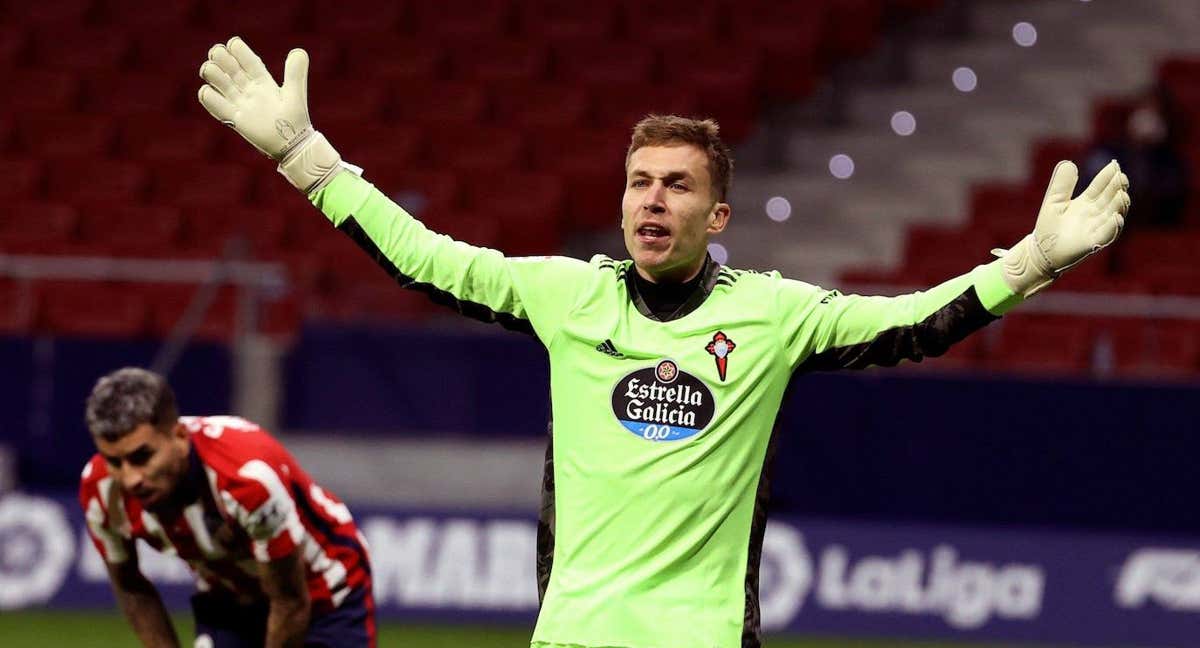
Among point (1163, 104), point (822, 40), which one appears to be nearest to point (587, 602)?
point (1163, 104)

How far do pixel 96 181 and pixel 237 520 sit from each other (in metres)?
11.3

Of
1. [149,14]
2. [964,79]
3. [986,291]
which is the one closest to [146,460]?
[986,291]

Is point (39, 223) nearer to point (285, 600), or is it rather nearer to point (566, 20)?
point (566, 20)

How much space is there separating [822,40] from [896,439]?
6443 mm

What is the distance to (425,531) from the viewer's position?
12922mm

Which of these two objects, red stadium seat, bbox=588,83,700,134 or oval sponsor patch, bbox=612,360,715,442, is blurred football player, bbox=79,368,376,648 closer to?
oval sponsor patch, bbox=612,360,715,442

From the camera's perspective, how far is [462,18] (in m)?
18.8

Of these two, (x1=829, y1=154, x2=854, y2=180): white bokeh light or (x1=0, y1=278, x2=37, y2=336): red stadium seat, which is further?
(x1=829, y1=154, x2=854, y2=180): white bokeh light

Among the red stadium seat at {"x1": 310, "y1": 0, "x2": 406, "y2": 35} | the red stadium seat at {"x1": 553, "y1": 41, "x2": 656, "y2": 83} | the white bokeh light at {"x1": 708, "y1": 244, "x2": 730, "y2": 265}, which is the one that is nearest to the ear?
the white bokeh light at {"x1": 708, "y1": 244, "x2": 730, "y2": 265}

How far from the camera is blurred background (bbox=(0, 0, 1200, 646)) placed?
12688mm

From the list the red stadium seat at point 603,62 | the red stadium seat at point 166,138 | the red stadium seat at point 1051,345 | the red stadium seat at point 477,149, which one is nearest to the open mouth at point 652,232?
the red stadium seat at point 1051,345

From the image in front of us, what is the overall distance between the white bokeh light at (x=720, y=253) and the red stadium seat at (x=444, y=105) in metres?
2.54

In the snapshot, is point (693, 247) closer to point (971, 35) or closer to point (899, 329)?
point (899, 329)

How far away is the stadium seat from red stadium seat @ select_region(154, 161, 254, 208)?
2366 mm
